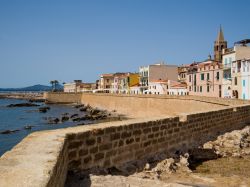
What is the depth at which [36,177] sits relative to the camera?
315 cm

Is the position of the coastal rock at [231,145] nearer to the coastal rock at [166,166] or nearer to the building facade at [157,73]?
the coastal rock at [166,166]

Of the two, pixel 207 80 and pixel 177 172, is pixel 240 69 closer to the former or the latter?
pixel 207 80

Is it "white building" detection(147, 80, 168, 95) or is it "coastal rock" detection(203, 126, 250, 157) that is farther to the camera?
"white building" detection(147, 80, 168, 95)

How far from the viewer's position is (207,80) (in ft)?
166

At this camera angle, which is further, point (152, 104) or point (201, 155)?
point (152, 104)

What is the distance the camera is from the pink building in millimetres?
48469

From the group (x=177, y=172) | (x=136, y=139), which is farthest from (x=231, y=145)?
(x=136, y=139)

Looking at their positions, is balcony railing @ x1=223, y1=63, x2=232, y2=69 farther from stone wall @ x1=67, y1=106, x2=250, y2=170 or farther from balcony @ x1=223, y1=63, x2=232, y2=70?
stone wall @ x1=67, y1=106, x2=250, y2=170

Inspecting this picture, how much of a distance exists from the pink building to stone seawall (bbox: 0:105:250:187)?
38.4 meters

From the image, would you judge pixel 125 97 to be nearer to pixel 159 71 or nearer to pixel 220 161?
pixel 159 71

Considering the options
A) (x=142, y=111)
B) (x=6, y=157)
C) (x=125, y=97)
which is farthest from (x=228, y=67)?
(x=6, y=157)

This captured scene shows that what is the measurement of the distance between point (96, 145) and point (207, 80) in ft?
153

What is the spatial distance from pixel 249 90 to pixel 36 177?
132 ft

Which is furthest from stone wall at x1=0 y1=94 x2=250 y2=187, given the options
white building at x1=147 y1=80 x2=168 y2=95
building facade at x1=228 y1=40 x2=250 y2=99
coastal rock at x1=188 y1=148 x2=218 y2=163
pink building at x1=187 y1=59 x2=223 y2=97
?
white building at x1=147 y1=80 x2=168 y2=95
